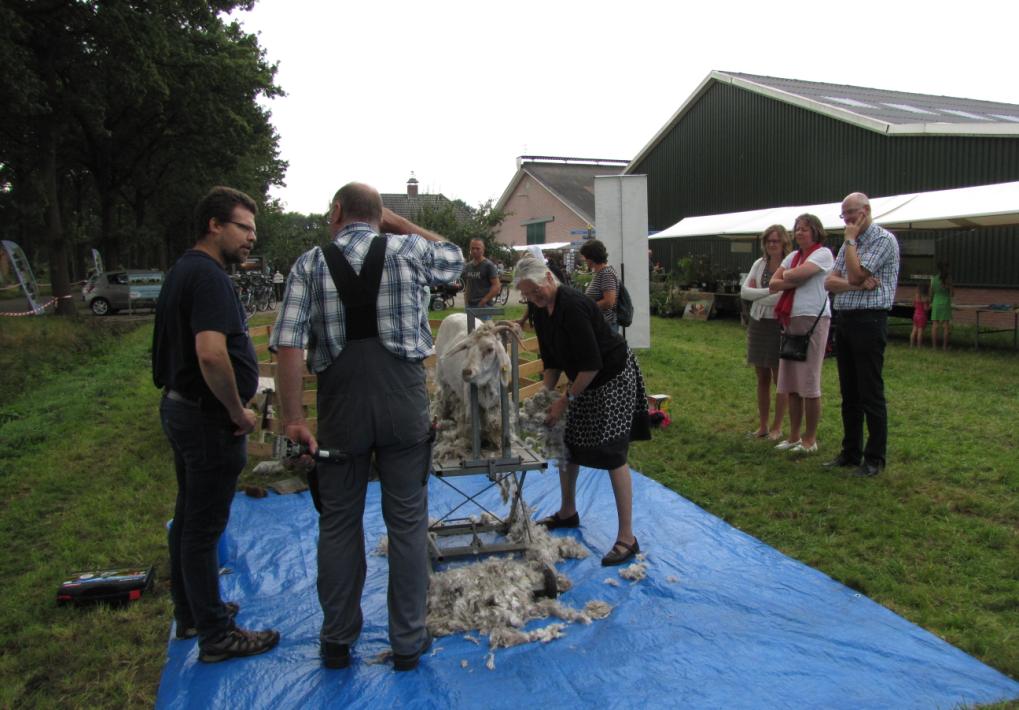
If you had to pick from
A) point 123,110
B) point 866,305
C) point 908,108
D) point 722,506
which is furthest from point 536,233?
point 722,506

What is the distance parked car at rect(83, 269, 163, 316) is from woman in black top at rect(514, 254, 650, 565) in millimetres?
20364

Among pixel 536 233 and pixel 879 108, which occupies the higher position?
pixel 879 108

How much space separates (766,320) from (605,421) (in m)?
2.66

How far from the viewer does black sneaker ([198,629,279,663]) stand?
2.86 metres

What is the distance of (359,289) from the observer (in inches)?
103

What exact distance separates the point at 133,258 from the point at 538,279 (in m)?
42.2

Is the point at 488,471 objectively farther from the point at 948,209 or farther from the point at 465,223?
the point at 465,223

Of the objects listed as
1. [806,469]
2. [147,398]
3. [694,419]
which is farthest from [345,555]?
[147,398]

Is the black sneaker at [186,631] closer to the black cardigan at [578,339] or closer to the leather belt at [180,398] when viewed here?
the leather belt at [180,398]

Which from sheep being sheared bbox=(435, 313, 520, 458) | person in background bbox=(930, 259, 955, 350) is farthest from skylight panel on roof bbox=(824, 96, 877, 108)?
sheep being sheared bbox=(435, 313, 520, 458)

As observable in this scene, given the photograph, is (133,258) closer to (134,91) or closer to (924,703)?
(134,91)

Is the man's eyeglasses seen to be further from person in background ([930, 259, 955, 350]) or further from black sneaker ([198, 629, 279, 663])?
person in background ([930, 259, 955, 350])

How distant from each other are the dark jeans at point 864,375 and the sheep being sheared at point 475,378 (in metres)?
2.49

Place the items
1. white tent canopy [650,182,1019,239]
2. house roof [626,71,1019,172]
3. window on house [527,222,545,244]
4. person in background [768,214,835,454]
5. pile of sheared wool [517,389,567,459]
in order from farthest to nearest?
window on house [527,222,545,244], house roof [626,71,1019,172], white tent canopy [650,182,1019,239], person in background [768,214,835,454], pile of sheared wool [517,389,567,459]
